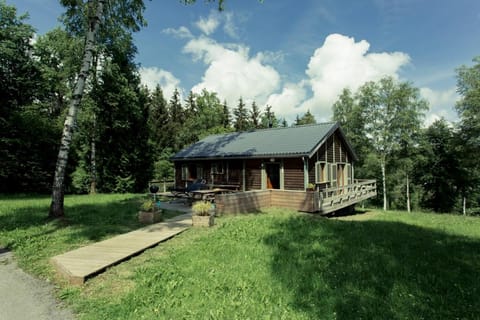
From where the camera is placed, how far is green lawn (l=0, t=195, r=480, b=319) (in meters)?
3.51

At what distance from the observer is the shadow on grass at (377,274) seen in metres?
3.47

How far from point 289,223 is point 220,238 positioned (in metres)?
2.58

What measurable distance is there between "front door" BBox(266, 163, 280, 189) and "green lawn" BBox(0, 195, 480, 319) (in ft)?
27.0

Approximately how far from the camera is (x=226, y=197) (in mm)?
10797

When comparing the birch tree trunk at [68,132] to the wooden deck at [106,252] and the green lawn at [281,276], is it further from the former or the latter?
the wooden deck at [106,252]

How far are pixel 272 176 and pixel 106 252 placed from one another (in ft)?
37.0

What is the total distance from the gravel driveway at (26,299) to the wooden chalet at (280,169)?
22.2 ft

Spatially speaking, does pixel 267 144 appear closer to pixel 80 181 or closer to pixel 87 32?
pixel 87 32

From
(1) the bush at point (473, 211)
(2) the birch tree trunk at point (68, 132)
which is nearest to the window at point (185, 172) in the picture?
(2) the birch tree trunk at point (68, 132)

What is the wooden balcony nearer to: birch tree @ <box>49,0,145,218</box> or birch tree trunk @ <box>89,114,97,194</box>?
birch tree @ <box>49,0,145,218</box>

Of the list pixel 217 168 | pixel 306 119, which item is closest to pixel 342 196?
pixel 217 168

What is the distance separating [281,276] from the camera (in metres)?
4.45

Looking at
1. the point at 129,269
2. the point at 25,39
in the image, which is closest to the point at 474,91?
the point at 129,269

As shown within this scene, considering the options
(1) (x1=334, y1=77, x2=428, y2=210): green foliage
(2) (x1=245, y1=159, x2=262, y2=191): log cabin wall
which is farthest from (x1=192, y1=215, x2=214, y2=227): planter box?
(1) (x1=334, y1=77, x2=428, y2=210): green foliage
